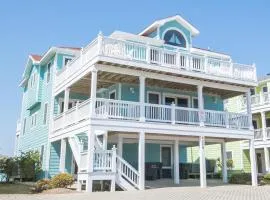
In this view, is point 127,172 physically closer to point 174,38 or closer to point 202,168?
point 202,168

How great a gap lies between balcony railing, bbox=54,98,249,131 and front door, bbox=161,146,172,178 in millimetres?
4887

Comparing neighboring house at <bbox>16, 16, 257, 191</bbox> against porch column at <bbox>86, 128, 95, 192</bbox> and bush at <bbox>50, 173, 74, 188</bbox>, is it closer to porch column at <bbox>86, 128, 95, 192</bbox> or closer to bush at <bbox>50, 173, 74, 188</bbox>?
porch column at <bbox>86, 128, 95, 192</bbox>

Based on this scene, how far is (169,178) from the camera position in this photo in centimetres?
2409

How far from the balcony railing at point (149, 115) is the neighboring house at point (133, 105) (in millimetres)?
57

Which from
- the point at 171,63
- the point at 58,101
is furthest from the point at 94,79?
the point at 58,101

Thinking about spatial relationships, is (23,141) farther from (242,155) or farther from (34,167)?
(242,155)

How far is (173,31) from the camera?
26.3 m

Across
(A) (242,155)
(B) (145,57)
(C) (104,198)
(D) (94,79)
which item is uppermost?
(B) (145,57)

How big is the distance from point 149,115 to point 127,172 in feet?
12.0

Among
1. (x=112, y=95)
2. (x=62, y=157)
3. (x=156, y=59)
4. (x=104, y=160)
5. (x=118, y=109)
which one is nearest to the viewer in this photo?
(x=104, y=160)

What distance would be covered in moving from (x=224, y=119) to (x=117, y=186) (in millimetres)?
8386

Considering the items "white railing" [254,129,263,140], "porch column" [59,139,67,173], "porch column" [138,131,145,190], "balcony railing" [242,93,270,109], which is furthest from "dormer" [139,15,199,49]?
"white railing" [254,129,263,140]

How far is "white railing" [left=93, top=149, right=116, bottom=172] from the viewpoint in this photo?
53.4ft

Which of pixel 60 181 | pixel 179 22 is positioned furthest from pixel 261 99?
pixel 60 181
